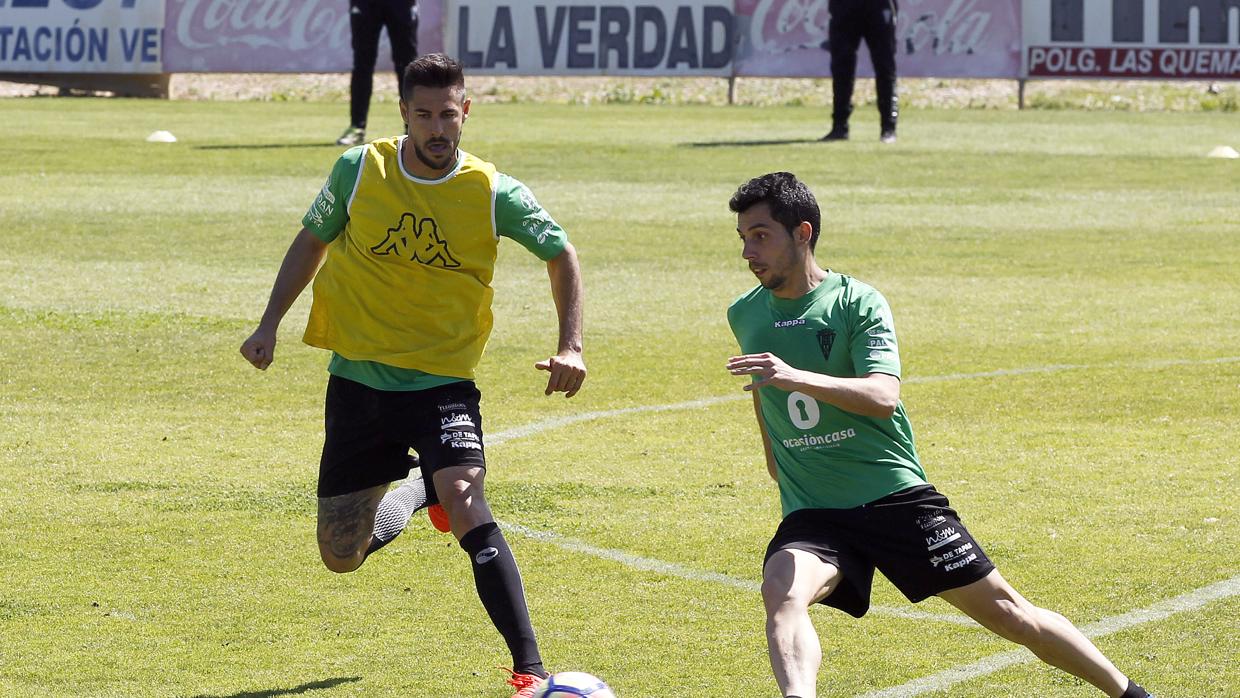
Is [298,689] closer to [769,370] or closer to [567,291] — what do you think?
[567,291]

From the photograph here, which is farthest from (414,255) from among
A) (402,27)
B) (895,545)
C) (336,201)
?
(402,27)

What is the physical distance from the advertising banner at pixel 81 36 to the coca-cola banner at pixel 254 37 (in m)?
0.36

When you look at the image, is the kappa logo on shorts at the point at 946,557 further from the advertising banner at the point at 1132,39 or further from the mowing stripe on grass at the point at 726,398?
the advertising banner at the point at 1132,39

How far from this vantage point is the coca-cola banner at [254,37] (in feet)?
103

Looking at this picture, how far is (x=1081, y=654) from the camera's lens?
528 centimetres

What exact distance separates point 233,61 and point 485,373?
21486 millimetres

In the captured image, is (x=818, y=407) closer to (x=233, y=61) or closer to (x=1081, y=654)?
(x=1081, y=654)

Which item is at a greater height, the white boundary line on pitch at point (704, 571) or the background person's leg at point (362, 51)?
the background person's leg at point (362, 51)

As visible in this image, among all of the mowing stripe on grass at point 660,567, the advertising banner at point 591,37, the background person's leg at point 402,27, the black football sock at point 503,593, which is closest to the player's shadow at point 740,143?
the background person's leg at point 402,27

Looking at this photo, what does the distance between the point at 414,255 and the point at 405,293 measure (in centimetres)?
13

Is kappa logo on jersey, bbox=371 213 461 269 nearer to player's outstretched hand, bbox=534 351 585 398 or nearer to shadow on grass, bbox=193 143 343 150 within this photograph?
player's outstretched hand, bbox=534 351 585 398

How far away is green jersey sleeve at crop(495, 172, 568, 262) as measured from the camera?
248 inches

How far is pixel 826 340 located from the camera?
212 inches

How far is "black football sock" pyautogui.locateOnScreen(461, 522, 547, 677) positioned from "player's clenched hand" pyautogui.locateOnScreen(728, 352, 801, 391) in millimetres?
1114
